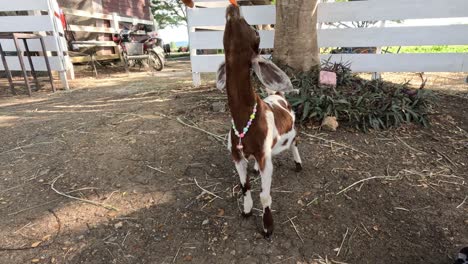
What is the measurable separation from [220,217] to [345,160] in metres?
1.51

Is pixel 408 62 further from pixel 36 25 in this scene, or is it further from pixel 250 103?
pixel 36 25

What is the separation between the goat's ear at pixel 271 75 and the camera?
1.87 meters

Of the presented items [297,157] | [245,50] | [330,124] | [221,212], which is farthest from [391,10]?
[221,212]

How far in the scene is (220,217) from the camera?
8.03 feet

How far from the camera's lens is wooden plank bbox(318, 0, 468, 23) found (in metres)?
4.94

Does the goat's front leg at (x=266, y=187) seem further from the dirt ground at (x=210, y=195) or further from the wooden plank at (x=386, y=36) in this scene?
the wooden plank at (x=386, y=36)

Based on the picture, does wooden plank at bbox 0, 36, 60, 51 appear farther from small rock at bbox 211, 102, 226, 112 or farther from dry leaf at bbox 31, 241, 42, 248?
dry leaf at bbox 31, 241, 42, 248

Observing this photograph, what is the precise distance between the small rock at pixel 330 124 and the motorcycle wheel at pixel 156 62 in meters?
7.82

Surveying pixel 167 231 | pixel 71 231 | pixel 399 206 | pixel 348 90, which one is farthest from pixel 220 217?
pixel 348 90

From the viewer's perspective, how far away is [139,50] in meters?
10.0

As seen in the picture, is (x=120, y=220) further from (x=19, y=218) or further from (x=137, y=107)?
(x=137, y=107)

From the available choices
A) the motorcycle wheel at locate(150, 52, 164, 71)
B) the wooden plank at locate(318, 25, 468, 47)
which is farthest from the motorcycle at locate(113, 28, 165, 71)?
the wooden plank at locate(318, 25, 468, 47)

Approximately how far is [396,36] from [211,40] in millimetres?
3214

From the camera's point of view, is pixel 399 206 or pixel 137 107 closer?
pixel 399 206
